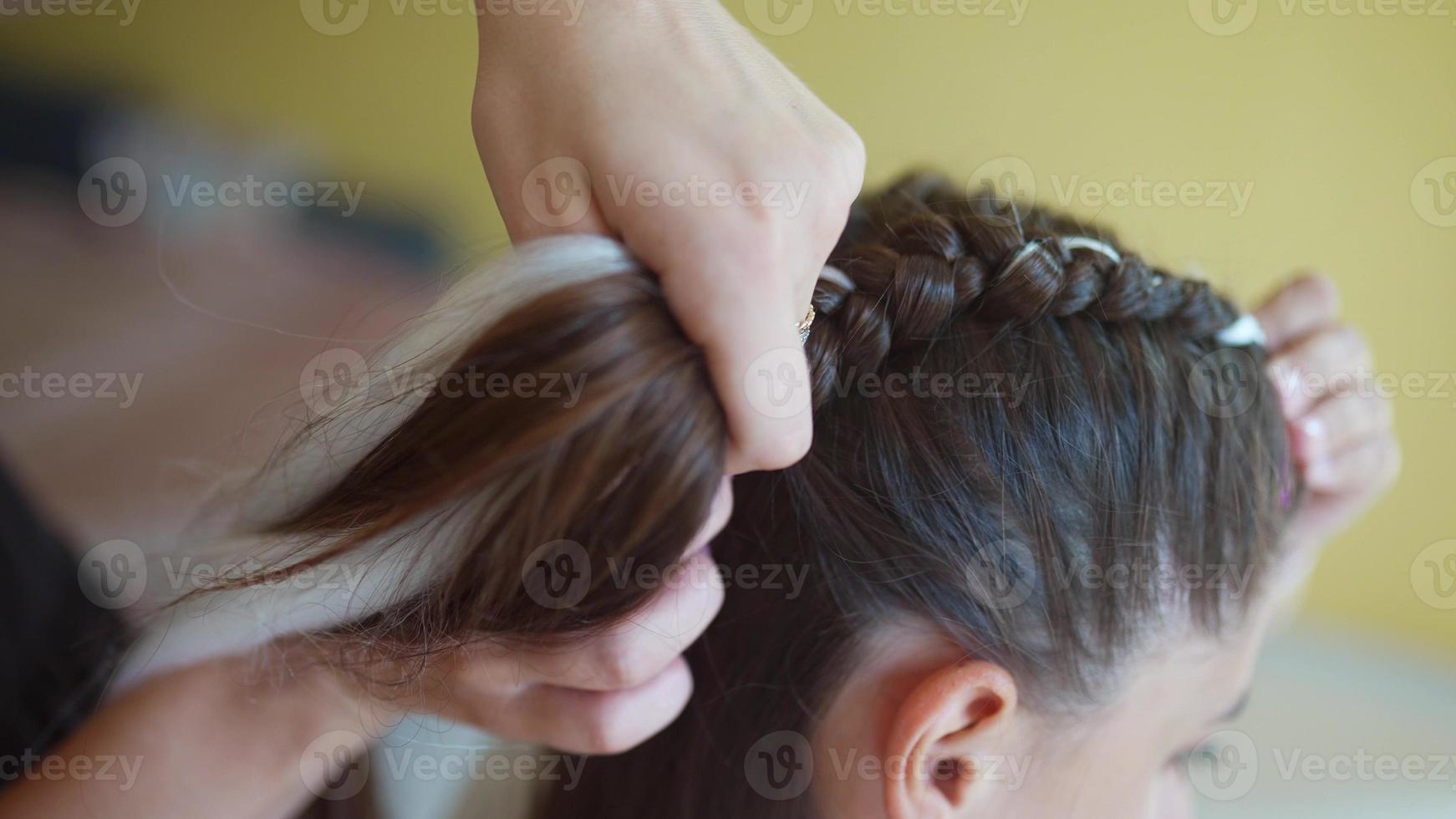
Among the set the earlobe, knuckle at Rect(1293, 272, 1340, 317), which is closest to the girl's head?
the earlobe

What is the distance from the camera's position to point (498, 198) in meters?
0.52

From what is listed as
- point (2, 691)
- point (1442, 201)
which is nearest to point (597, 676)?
point (2, 691)

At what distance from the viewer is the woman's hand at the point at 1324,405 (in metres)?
0.81

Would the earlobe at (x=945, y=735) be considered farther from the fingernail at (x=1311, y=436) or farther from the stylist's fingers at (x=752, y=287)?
the fingernail at (x=1311, y=436)

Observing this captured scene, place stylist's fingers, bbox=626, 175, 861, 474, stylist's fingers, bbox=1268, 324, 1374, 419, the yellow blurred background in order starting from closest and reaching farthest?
1. stylist's fingers, bbox=626, 175, 861, 474
2. stylist's fingers, bbox=1268, 324, 1374, 419
3. the yellow blurred background

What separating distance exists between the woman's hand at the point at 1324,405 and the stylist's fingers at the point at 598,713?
582mm

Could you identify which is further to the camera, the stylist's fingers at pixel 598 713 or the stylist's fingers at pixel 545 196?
the stylist's fingers at pixel 598 713

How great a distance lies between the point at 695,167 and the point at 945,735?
0.42 m

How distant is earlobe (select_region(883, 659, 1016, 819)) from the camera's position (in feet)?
1.98

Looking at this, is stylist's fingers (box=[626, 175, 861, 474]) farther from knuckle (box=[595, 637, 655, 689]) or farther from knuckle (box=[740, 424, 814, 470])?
knuckle (box=[595, 637, 655, 689])

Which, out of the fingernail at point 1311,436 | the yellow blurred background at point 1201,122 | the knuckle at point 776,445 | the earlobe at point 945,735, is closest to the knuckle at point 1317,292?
the fingernail at point 1311,436

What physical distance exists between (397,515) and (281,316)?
129 cm

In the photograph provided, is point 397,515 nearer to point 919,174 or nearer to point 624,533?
point 624,533

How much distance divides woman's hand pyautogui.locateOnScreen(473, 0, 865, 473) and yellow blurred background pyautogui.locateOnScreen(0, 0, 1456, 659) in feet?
2.90
